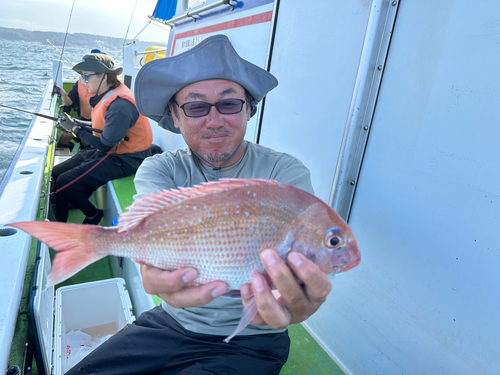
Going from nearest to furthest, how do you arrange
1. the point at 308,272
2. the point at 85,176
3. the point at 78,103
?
the point at 308,272, the point at 85,176, the point at 78,103

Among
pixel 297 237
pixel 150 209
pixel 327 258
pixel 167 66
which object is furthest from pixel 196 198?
pixel 167 66

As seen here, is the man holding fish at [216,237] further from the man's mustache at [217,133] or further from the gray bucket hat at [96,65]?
the gray bucket hat at [96,65]

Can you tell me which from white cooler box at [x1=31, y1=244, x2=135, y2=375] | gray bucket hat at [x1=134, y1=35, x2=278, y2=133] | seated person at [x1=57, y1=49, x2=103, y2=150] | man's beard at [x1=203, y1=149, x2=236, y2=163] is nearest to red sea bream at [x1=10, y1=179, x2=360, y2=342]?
man's beard at [x1=203, y1=149, x2=236, y2=163]

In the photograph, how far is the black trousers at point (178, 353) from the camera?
1673 millimetres

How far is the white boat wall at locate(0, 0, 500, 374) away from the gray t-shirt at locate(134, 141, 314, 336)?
0.51 meters

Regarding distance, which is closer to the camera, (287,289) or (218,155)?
(287,289)

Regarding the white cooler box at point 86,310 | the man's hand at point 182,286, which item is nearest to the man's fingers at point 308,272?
the man's hand at point 182,286

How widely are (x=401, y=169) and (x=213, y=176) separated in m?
1.14

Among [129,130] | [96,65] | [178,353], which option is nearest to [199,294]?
[178,353]

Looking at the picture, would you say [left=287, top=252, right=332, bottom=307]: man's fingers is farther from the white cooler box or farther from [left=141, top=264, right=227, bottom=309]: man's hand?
the white cooler box

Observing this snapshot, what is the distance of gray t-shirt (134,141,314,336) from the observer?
1729mm

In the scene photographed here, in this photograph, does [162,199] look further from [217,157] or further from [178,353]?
[178,353]

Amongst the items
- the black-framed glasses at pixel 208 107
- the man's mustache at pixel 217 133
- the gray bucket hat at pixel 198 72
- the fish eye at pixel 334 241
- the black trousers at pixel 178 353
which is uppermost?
the gray bucket hat at pixel 198 72

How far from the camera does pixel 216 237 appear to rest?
120 centimetres
